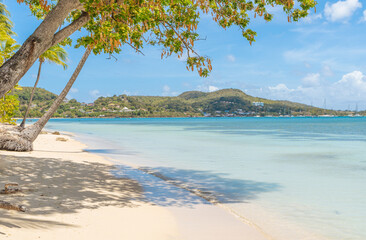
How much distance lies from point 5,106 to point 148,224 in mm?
16216

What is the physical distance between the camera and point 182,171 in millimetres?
12445

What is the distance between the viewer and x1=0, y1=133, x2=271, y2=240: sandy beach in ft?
16.0

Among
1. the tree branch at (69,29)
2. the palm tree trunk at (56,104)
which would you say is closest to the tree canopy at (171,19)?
the tree branch at (69,29)

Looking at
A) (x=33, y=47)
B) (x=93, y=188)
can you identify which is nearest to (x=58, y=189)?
(x=93, y=188)

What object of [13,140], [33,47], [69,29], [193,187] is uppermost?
[69,29]

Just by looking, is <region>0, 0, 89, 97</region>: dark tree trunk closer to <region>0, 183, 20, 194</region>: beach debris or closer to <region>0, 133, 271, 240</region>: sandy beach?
<region>0, 133, 271, 240</region>: sandy beach

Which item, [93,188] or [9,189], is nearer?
[9,189]

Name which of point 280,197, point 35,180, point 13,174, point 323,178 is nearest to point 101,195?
point 35,180

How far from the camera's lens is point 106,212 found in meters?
6.00

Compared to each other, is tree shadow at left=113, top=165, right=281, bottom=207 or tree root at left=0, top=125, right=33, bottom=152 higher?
tree root at left=0, top=125, right=33, bottom=152

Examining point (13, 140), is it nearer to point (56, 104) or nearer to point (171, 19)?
point (56, 104)

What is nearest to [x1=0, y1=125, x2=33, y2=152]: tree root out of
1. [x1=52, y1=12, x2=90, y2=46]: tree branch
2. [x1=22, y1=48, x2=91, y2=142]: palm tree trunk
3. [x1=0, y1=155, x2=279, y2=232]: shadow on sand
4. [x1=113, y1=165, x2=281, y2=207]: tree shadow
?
[x1=22, y1=48, x2=91, y2=142]: palm tree trunk

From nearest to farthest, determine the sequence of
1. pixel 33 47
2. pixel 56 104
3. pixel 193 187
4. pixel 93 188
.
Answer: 1. pixel 33 47
2. pixel 93 188
3. pixel 193 187
4. pixel 56 104

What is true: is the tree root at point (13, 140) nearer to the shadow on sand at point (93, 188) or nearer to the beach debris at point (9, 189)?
the shadow on sand at point (93, 188)
